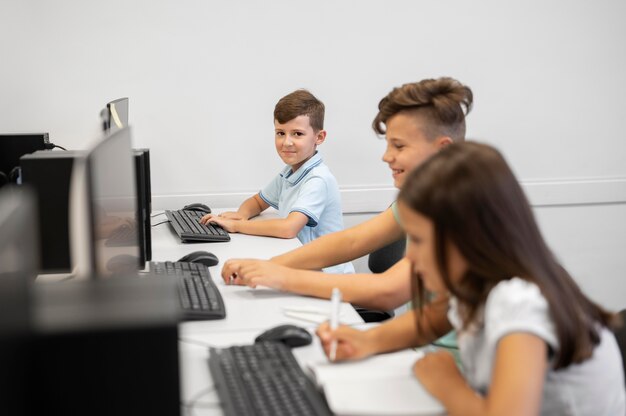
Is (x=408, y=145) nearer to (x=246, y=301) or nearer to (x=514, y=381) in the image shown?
(x=246, y=301)

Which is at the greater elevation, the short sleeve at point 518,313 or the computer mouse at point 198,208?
the short sleeve at point 518,313

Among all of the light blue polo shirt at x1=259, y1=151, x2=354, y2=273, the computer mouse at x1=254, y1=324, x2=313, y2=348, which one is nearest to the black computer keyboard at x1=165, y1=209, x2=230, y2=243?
the light blue polo shirt at x1=259, y1=151, x2=354, y2=273

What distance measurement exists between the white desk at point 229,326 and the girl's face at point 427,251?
0.31 meters

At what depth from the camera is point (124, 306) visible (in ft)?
2.30

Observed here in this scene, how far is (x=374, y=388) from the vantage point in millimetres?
1125

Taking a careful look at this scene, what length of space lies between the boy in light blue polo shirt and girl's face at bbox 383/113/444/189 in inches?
29.2

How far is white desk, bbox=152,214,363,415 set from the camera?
116 centimetres

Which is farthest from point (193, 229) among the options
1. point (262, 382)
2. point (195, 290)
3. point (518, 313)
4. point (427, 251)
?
point (518, 313)

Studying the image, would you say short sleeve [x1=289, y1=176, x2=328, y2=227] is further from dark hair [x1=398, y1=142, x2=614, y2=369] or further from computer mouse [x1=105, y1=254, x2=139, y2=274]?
dark hair [x1=398, y1=142, x2=614, y2=369]

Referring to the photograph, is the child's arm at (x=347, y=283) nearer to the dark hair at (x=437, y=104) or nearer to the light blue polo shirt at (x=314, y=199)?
the dark hair at (x=437, y=104)

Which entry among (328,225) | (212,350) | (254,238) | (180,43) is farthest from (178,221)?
(212,350)

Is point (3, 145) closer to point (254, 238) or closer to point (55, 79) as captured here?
point (55, 79)

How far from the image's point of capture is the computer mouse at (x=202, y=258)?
1946 millimetres

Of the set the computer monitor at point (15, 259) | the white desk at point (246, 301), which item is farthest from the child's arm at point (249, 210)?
the computer monitor at point (15, 259)
